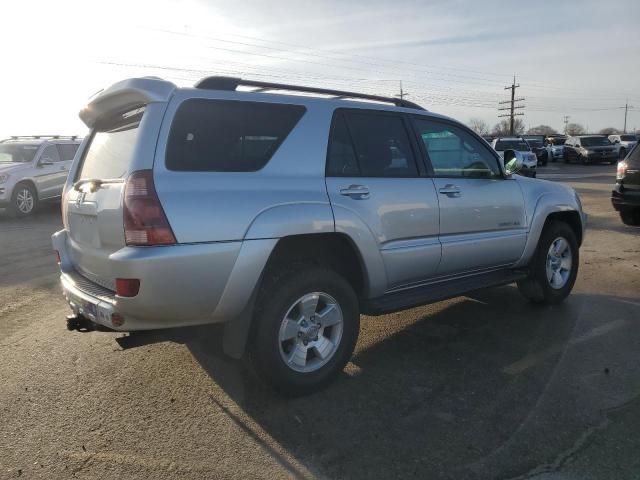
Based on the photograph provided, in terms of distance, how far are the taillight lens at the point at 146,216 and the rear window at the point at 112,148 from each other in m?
0.20

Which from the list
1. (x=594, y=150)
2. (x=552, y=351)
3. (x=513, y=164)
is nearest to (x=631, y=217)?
(x=513, y=164)

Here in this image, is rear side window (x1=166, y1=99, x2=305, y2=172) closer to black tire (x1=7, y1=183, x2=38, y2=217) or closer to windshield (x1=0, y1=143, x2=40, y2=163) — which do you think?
black tire (x1=7, y1=183, x2=38, y2=217)

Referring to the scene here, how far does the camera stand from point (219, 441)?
120 inches

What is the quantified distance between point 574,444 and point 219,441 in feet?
6.49

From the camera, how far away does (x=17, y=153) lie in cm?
1328

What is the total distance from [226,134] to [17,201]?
11167 mm

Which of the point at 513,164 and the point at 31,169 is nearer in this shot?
the point at 513,164

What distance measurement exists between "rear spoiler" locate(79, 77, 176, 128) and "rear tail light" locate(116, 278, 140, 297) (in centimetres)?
105

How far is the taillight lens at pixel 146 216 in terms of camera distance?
2912mm

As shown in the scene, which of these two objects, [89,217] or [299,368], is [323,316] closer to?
[299,368]

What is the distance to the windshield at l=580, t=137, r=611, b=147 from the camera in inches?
1348

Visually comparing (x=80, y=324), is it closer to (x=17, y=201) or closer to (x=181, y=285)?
(x=181, y=285)

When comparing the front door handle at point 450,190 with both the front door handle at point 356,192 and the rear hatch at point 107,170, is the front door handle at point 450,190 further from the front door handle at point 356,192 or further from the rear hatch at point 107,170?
the rear hatch at point 107,170

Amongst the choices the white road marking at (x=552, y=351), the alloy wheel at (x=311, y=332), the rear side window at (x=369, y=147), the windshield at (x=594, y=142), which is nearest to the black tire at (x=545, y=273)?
the white road marking at (x=552, y=351)
